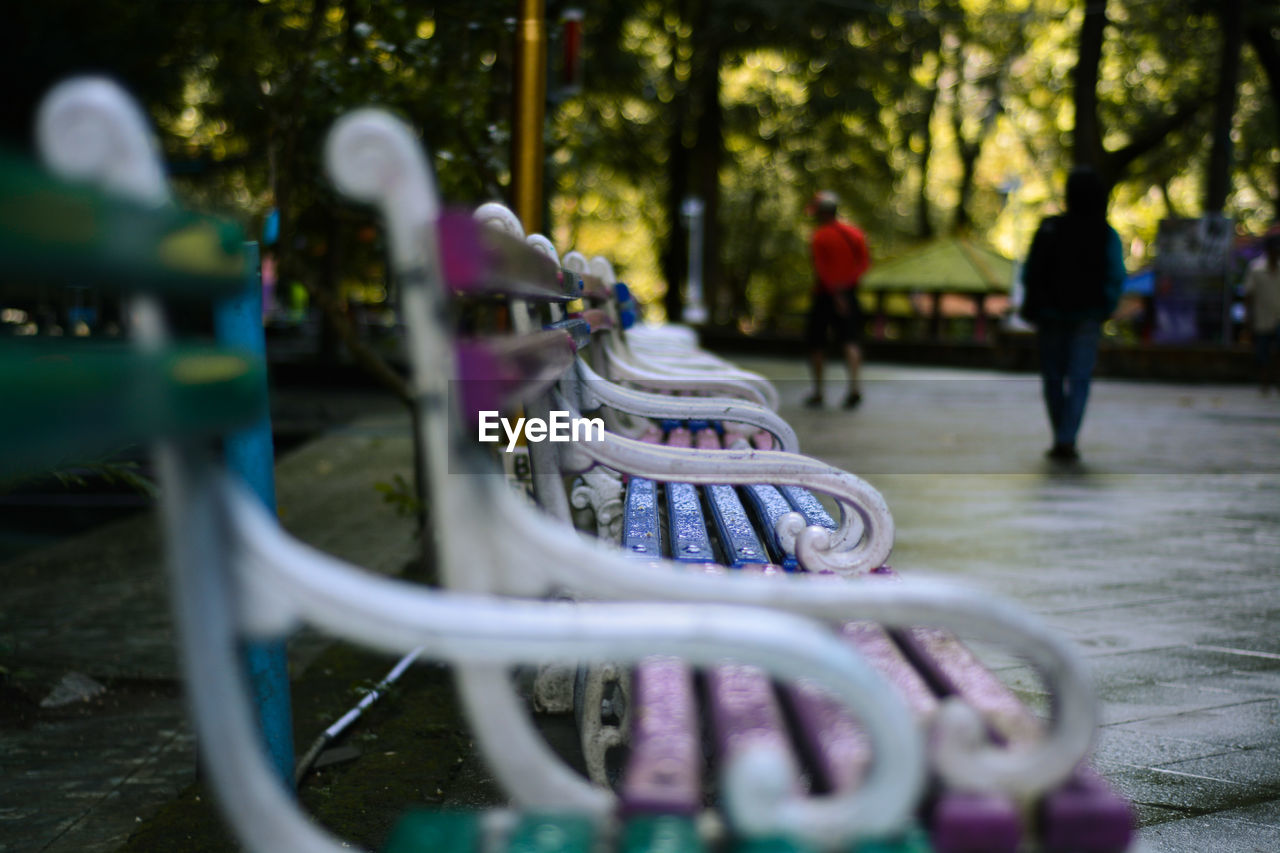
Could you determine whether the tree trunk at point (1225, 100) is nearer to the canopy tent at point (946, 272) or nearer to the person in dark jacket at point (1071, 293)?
the canopy tent at point (946, 272)

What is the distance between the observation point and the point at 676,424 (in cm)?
424

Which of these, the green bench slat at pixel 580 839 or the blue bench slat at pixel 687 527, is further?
the blue bench slat at pixel 687 527

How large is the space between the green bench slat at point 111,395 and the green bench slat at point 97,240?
0.06 metres

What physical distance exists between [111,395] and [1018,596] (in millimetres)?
3668

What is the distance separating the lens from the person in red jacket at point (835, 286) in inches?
414

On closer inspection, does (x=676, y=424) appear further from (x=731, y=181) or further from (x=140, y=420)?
(x=731, y=181)

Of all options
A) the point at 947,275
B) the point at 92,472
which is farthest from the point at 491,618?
the point at 947,275

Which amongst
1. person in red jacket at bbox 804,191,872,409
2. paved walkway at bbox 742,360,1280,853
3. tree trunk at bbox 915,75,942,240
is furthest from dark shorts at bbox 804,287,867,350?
tree trunk at bbox 915,75,942,240

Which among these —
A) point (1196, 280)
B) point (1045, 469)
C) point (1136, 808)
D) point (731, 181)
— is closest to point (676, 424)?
point (1136, 808)

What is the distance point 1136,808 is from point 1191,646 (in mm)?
1266

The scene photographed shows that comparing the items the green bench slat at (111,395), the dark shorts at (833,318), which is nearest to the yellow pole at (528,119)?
the green bench slat at (111,395)

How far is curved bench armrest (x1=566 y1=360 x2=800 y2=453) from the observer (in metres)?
2.88

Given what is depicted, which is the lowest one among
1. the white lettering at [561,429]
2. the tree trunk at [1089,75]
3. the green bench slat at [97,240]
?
the white lettering at [561,429]

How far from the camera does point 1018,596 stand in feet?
13.9
